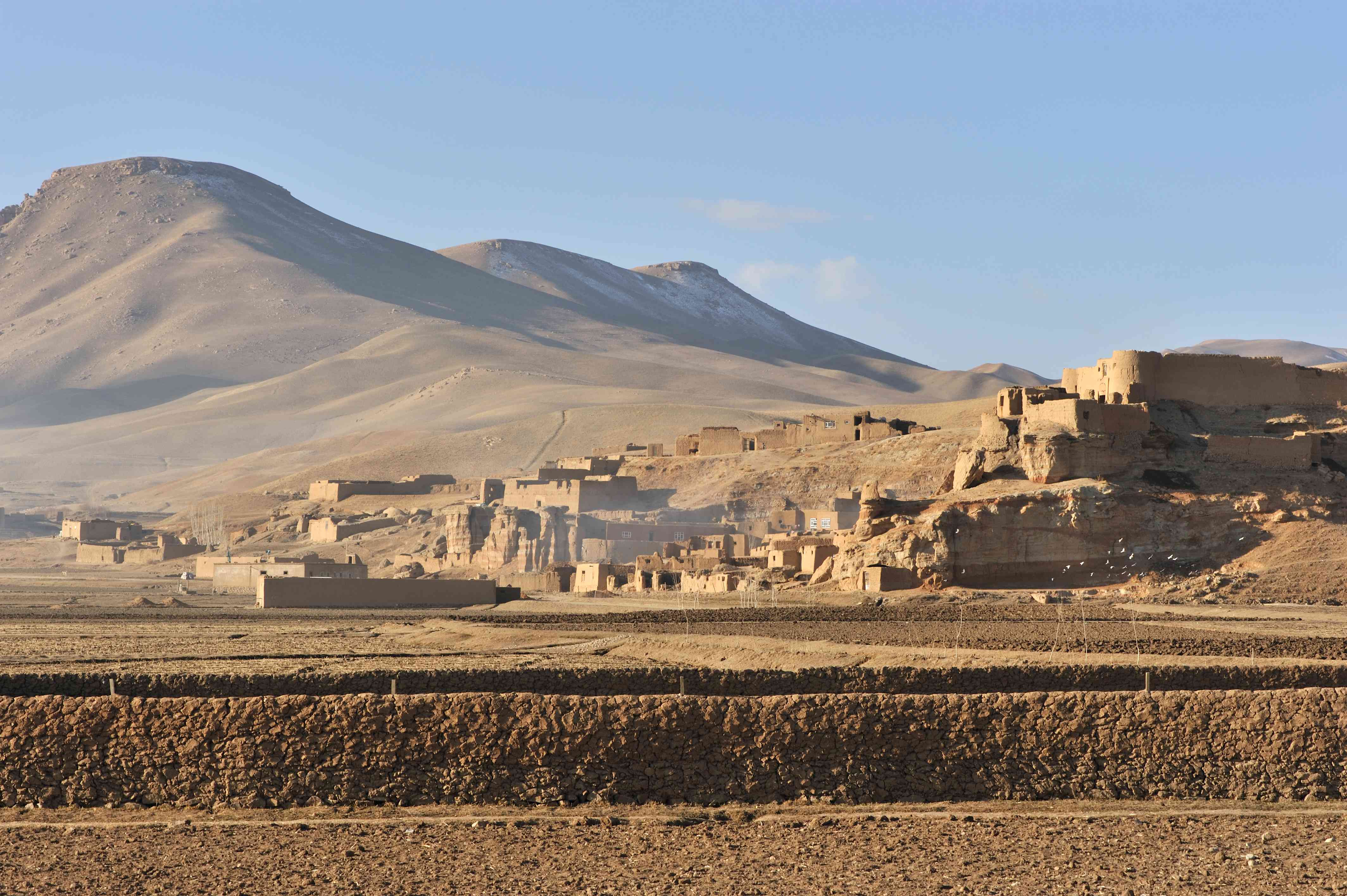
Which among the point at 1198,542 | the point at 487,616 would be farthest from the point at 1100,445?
the point at 487,616

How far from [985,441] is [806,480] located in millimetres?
33881

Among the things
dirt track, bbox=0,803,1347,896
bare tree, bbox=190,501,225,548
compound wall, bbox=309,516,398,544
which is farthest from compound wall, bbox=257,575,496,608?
bare tree, bbox=190,501,225,548

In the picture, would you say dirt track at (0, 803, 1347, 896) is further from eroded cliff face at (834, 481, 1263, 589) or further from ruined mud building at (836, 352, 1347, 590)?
ruined mud building at (836, 352, 1347, 590)

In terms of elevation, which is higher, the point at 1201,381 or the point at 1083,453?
the point at 1201,381

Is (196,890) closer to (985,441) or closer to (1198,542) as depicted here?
(1198,542)

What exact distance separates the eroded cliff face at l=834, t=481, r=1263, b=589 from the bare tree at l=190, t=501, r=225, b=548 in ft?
162

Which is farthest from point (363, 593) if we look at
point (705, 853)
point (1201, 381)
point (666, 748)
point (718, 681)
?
point (705, 853)

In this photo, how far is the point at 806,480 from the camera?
8244 cm

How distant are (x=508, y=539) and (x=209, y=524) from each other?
36091 mm

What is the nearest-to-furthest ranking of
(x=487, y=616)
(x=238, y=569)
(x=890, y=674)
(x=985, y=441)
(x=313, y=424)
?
(x=890, y=674), (x=487, y=616), (x=985, y=441), (x=238, y=569), (x=313, y=424)

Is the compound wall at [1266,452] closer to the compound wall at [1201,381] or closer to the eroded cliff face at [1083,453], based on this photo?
the eroded cliff face at [1083,453]

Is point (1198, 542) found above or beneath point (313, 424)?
beneath

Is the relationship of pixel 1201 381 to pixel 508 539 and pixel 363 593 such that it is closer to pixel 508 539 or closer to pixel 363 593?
pixel 363 593

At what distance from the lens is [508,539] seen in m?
66.2
